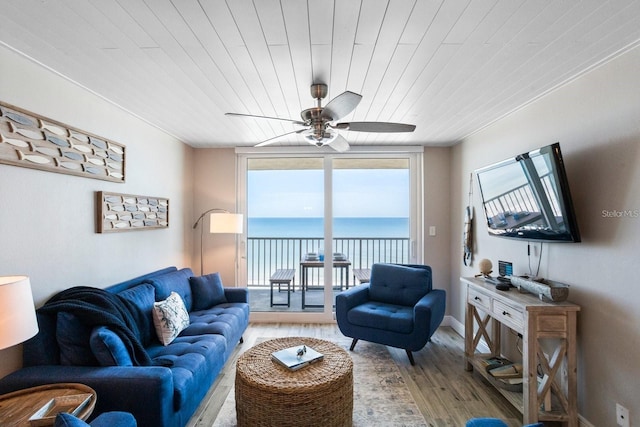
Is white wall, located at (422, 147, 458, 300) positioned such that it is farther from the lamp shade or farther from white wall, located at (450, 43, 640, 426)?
the lamp shade

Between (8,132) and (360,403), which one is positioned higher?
(8,132)

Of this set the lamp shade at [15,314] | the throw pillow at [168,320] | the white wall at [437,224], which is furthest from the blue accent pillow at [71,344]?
the white wall at [437,224]

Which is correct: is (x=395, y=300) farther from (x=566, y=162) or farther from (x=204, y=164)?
(x=204, y=164)

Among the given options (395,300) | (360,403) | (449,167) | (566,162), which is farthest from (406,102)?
(360,403)

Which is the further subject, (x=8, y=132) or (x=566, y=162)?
(x=566, y=162)

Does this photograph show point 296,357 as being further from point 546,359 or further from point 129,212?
point 129,212

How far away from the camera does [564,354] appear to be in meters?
1.96

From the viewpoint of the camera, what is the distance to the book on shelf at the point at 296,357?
202 cm

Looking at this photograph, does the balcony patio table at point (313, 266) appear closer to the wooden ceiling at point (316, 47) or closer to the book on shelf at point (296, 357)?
the book on shelf at point (296, 357)

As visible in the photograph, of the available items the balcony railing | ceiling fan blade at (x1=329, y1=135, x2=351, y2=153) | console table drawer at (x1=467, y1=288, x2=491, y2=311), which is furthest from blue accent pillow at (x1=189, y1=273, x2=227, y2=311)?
console table drawer at (x1=467, y1=288, x2=491, y2=311)

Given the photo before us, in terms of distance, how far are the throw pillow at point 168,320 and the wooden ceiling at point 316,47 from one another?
1720 mm

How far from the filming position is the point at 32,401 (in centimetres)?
143

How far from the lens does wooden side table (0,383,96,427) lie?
4.28 ft

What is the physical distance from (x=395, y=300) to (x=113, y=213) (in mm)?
2938
